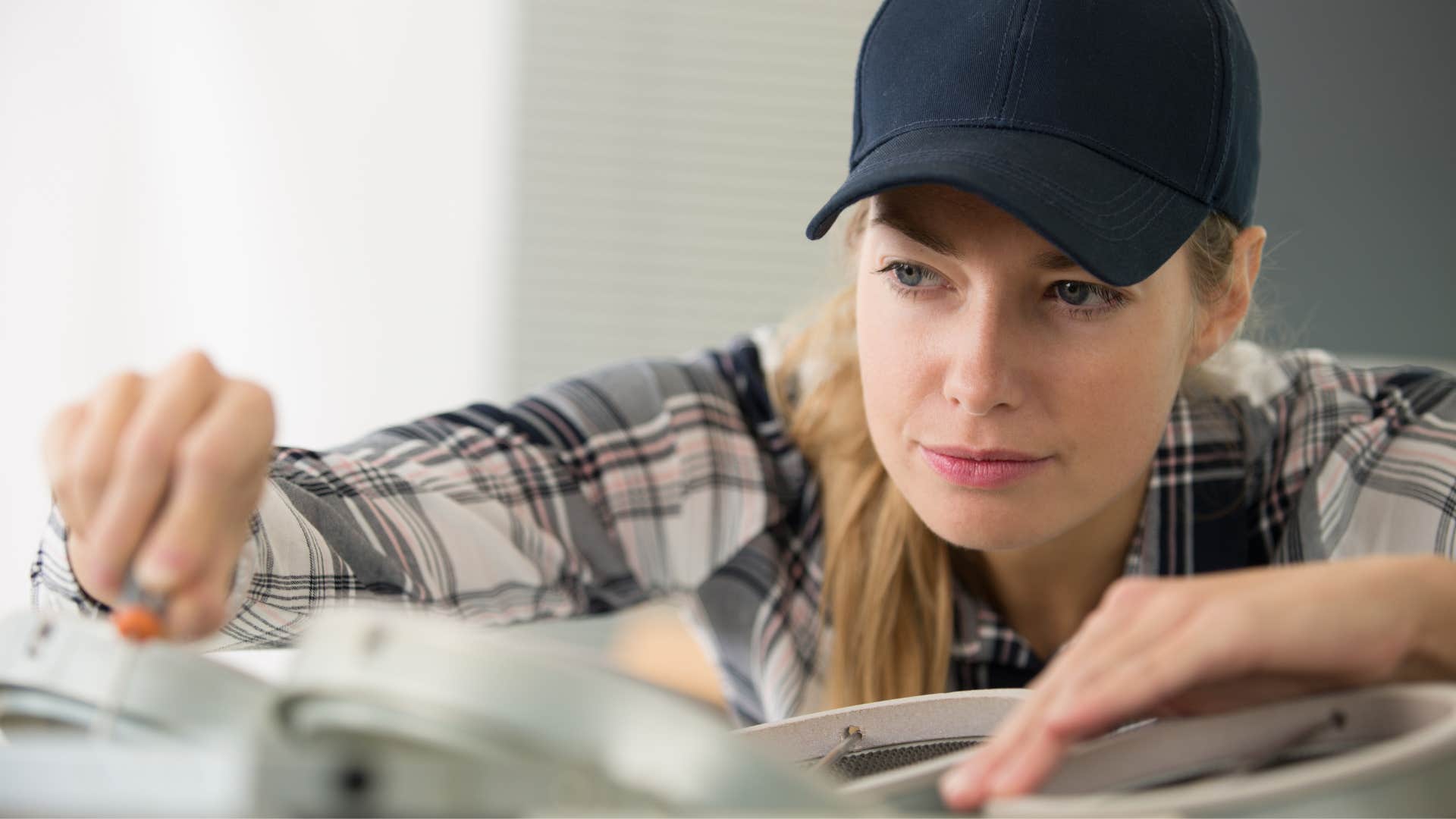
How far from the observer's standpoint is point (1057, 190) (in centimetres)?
75

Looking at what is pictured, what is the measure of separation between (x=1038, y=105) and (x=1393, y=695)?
1.45ft

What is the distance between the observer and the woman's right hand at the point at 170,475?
0.51 metres

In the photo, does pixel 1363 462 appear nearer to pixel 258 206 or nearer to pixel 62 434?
pixel 62 434

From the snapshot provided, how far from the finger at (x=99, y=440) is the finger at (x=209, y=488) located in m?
0.03

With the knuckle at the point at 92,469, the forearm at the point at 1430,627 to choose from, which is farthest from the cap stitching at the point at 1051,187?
the knuckle at the point at 92,469

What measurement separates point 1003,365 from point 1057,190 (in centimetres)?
11

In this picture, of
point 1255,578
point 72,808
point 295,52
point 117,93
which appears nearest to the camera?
point 72,808

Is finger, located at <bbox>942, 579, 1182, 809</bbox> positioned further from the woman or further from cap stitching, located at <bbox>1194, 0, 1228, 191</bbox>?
cap stitching, located at <bbox>1194, 0, 1228, 191</bbox>

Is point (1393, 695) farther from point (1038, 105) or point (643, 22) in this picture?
point (643, 22)

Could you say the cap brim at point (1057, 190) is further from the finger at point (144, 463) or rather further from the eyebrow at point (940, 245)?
the finger at point (144, 463)

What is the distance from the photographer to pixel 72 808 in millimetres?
403

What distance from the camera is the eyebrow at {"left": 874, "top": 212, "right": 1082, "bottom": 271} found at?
0.78 meters

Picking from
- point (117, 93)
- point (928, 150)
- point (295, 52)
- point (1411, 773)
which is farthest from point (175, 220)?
point (1411, 773)

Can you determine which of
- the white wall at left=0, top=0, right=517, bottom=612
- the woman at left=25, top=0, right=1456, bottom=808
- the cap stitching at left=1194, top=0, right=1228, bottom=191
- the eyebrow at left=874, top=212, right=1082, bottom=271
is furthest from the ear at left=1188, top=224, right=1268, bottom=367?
the white wall at left=0, top=0, right=517, bottom=612
